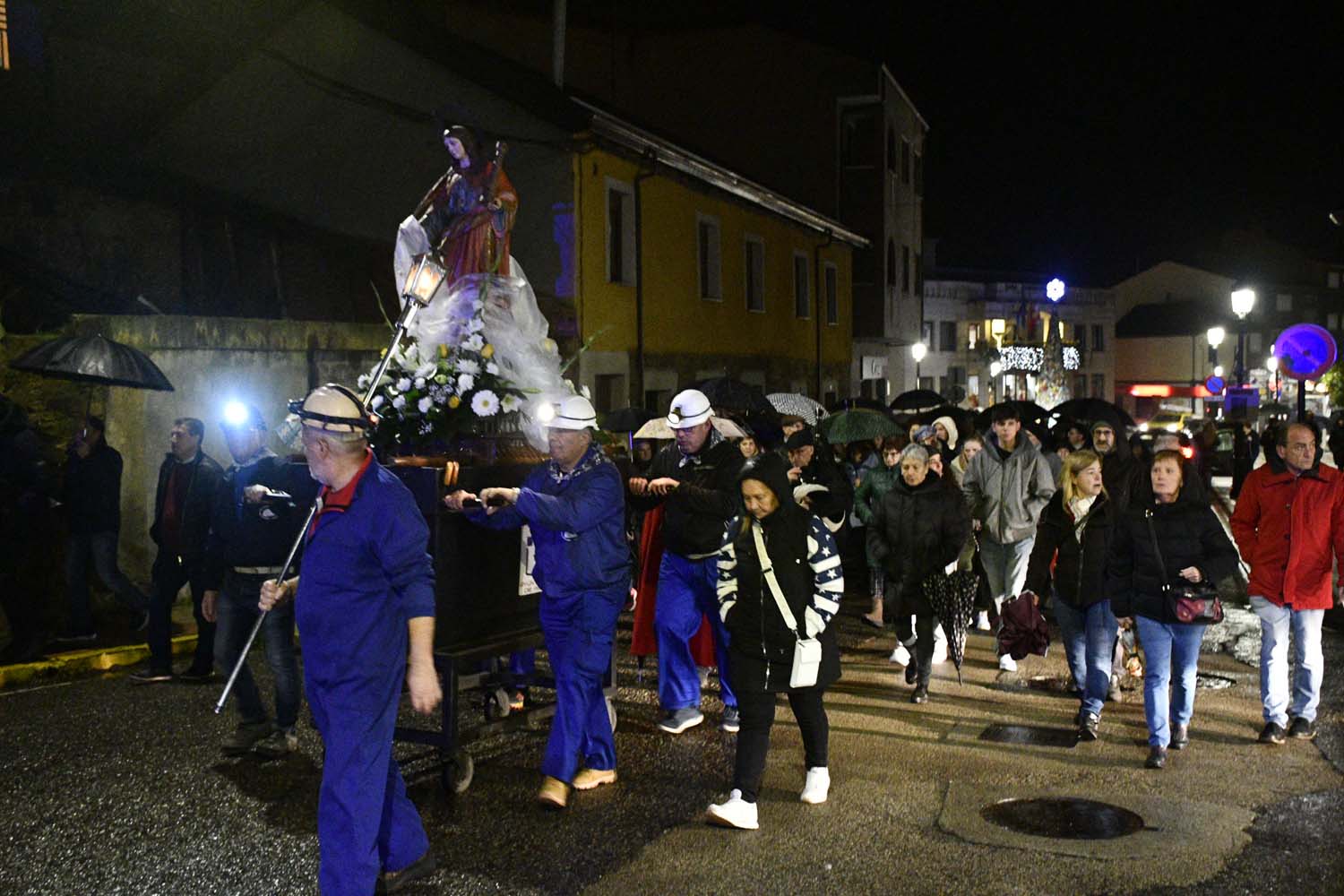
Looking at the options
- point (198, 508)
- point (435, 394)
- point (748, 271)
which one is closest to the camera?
point (435, 394)

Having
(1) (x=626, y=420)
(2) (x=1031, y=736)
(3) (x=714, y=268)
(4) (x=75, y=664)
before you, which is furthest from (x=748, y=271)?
(2) (x=1031, y=736)

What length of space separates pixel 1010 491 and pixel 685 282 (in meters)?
14.8

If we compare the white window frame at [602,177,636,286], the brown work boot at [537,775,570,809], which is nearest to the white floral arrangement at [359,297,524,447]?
the brown work boot at [537,775,570,809]

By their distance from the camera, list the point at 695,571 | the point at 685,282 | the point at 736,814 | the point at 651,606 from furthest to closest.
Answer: the point at 685,282 → the point at 651,606 → the point at 695,571 → the point at 736,814

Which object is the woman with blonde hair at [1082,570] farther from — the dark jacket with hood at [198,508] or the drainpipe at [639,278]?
the drainpipe at [639,278]

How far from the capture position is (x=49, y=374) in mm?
11219

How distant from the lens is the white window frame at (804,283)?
32.3 meters

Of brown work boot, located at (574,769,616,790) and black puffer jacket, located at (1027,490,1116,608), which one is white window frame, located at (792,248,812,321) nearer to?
black puffer jacket, located at (1027,490,1116,608)

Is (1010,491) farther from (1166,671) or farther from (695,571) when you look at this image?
(695,571)

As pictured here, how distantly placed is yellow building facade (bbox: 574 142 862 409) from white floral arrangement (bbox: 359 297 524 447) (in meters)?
10.7

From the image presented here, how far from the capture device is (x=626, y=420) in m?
16.9

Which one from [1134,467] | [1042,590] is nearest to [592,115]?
[1134,467]

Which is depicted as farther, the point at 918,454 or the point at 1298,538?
the point at 918,454

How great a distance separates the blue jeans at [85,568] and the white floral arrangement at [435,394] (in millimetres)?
4537
